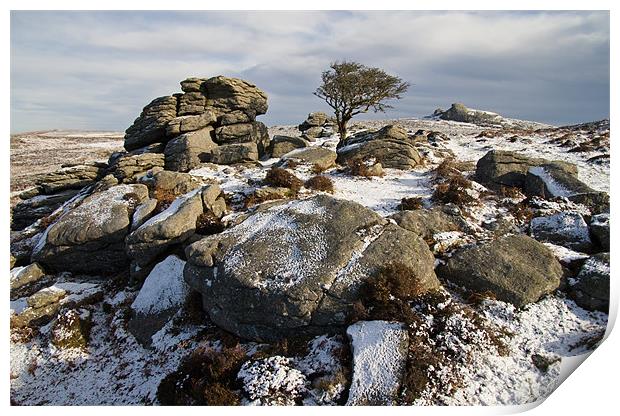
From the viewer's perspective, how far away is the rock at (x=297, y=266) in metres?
10.7

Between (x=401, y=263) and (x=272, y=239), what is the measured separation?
15.3 feet

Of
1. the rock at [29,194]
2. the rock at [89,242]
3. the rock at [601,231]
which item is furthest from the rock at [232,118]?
the rock at [601,231]

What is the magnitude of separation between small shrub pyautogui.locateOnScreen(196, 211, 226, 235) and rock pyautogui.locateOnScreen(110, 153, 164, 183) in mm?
10509

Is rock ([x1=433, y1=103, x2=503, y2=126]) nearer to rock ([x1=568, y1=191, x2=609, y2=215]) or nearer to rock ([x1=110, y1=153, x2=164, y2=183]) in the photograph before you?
rock ([x1=568, y1=191, x2=609, y2=215])

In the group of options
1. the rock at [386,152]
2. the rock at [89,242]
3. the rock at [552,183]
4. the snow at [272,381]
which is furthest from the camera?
the rock at [386,152]

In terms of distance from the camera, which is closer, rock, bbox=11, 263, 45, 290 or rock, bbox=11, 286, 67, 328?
rock, bbox=11, 286, 67, 328

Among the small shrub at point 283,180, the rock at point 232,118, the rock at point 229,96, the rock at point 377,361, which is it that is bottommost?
the rock at point 377,361

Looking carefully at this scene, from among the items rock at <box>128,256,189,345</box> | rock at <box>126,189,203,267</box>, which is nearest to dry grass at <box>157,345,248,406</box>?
rock at <box>128,256,189,345</box>

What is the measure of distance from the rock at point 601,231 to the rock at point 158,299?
16.8m

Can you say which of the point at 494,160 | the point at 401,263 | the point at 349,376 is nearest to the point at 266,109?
the point at 494,160

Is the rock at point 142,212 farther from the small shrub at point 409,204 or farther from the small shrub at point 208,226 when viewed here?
the small shrub at point 409,204

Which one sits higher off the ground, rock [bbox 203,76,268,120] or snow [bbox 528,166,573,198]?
rock [bbox 203,76,268,120]

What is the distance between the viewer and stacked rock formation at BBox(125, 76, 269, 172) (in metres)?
26.3

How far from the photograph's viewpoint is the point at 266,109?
3170cm
